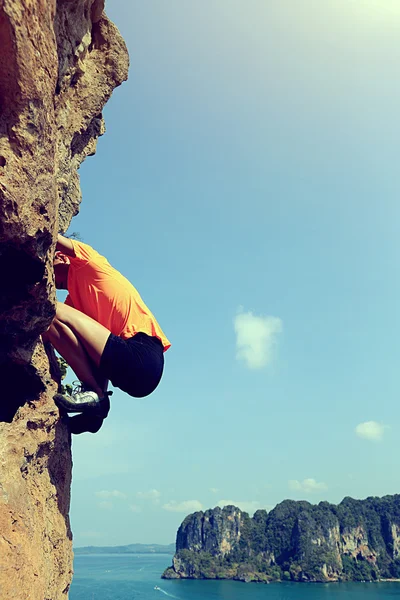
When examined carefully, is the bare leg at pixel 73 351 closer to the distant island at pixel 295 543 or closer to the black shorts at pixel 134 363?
the black shorts at pixel 134 363

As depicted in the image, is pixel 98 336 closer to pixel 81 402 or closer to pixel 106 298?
pixel 106 298

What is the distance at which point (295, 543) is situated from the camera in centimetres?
9556

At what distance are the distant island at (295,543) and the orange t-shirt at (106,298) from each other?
328ft

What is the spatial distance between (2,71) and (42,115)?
319 millimetres

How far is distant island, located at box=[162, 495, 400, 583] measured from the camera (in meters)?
90.6

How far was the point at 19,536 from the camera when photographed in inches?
103

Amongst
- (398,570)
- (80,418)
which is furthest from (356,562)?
(80,418)

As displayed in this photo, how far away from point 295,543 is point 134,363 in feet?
351

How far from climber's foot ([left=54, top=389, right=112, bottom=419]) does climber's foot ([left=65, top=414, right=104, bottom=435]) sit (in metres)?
0.33

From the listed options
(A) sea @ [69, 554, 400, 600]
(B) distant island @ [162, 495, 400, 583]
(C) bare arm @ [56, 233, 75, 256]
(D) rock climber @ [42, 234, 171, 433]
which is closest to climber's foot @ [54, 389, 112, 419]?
(D) rock climber @ [42, 234, 171, 433]

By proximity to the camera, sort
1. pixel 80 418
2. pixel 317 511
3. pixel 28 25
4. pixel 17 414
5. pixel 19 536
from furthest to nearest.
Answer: pixel 317 511 → pixel 80 418 → pixel 17 414 → pixel 19 536 → pixel 28 25

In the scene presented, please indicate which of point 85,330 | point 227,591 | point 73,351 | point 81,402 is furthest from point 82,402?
point 227,591

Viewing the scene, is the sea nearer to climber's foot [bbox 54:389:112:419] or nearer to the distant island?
the distant island

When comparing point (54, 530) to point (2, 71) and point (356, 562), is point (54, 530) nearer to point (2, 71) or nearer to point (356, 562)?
point (2, 71)
